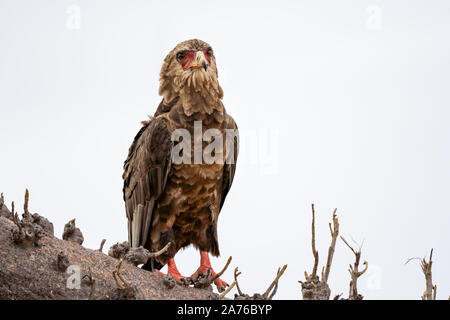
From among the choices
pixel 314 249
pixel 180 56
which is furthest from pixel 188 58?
pixel 314 249

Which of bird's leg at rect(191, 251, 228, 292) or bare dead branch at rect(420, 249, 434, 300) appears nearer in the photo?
bare dead branch at rect(420, 249, 434, 300)

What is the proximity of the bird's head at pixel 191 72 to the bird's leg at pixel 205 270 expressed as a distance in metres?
1.85

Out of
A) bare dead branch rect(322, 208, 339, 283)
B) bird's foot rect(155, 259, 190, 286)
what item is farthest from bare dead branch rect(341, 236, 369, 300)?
bird's foot rect(155, 259, 190, 286)

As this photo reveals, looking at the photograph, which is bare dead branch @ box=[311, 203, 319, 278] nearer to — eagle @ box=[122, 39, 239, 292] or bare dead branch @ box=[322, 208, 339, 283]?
bare dead branch @ box=[322, 208, 339, 283]

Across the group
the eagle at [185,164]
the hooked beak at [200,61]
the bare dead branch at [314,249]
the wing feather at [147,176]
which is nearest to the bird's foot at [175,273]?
the eagle at [185,164]

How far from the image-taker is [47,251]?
267 inches

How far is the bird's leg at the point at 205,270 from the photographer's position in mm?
8023

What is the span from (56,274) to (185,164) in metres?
2.20

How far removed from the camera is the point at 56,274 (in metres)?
6.46

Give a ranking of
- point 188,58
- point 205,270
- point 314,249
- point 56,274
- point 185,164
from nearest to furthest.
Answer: point 314,249 < point 56,274 < point 185,164 < point 205,270 < point 188,58

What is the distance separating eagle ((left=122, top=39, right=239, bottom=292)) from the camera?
814 cm

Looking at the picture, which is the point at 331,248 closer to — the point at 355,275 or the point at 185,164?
the point at 355,275
